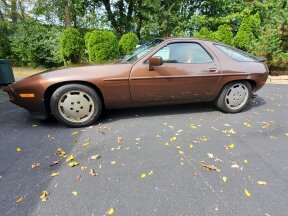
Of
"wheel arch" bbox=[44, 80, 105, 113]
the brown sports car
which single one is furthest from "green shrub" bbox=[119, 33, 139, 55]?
"wheel arch" bbox=[44, 80, 105, 113]

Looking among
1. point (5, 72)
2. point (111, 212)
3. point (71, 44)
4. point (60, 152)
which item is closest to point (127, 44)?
point (71, 44)

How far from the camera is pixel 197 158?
2822mm

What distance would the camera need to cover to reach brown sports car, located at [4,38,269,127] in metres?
3.57

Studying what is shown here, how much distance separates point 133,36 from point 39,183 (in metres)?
8.51

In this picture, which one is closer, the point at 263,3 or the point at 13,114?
the point at 13,114

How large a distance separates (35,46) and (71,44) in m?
2.39

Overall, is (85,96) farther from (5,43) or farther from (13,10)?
(13,10)

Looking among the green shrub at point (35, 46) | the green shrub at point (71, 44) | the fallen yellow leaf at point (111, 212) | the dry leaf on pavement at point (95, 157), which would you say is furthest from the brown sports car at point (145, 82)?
the green shrub at point (35, 46)

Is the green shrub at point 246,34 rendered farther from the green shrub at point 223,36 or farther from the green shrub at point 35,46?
the green shrub at point 35,46

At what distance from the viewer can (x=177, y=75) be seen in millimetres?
3838

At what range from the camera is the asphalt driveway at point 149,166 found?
2.09m

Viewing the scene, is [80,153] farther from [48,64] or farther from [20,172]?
[48,64]

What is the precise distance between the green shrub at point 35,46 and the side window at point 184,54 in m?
8.38

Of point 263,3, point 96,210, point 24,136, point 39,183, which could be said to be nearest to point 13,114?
point 24,136
